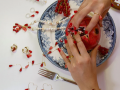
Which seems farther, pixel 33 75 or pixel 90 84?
pixel 33 75

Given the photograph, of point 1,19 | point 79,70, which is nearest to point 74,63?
point 79,70

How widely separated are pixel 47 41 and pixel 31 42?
0.38ft

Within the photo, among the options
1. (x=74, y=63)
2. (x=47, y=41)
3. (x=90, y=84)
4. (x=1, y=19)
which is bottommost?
(x=90, y=84)

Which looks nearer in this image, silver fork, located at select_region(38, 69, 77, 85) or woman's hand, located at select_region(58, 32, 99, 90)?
woman's hand, located at select_region(58, 32, 99, 90)

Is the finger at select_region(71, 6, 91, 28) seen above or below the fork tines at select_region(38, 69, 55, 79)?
above

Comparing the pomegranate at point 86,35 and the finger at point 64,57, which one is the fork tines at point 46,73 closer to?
the finger at point 64,57

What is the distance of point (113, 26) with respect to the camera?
0.69 meters

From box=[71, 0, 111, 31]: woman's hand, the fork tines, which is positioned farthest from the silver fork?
box=[71, 0, 111, 31]: woman's hand

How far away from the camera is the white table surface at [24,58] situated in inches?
27.2

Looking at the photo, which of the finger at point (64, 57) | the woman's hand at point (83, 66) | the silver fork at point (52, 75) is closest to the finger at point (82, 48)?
the woman's hand at point (83, 66)

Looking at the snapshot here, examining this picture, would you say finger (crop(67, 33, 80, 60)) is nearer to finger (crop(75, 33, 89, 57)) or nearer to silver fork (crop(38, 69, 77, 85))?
finger (crop(75, 33, 89, 57))

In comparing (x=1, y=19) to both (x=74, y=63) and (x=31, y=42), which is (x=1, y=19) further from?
(x=74, y=63)

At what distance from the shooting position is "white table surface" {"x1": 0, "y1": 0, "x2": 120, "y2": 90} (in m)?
0.69

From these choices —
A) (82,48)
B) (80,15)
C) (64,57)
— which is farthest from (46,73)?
(80,15)
